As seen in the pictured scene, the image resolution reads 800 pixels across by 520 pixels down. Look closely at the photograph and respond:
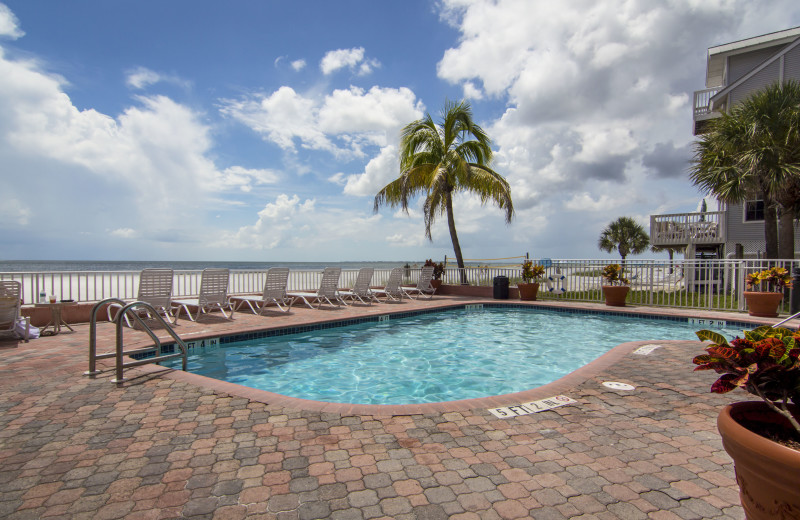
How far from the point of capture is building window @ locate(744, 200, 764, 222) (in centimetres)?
1653

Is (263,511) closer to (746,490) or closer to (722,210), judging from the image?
(746,490)

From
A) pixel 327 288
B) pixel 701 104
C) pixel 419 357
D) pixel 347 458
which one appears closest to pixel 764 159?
pixel 701 104

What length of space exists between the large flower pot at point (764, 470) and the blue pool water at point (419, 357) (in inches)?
138

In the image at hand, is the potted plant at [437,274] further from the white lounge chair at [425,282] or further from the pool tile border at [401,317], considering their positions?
the pool tile border at [401,317]

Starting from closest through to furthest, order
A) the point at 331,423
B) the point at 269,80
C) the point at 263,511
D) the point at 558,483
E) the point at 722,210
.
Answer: the point at 263,511 < the point at 558,483 < the point at 331,423 < the point at 269,80 < the point at 722,210

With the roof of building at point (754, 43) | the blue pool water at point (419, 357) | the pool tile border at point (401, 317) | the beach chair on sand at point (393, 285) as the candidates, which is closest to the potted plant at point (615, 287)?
the pool tile border at point (401, 317)

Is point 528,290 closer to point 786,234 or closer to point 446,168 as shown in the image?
point 446,168

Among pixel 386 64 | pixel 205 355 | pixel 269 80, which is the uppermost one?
pixel 386 64

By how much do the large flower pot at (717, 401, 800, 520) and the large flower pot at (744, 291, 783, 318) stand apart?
394 inches

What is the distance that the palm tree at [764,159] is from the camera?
38.8 ft

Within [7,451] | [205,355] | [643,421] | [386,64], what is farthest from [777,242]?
[7,451]

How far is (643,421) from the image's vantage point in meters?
3.26

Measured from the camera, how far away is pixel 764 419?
174 cm

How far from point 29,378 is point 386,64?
1105cm
